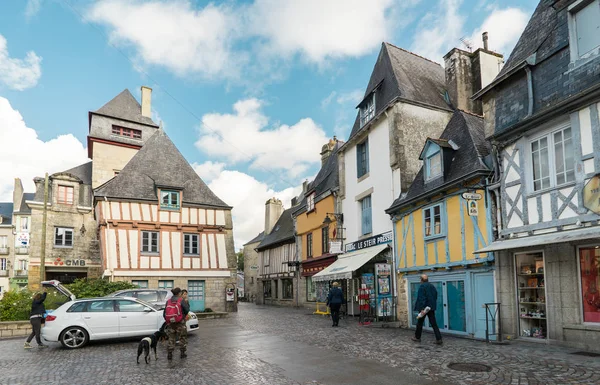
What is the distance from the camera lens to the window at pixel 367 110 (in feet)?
59.8

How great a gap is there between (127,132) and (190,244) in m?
10.6

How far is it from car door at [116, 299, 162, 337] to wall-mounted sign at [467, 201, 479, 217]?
8.27 metres

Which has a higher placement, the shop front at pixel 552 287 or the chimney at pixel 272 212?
the chimney at pixel 272 212

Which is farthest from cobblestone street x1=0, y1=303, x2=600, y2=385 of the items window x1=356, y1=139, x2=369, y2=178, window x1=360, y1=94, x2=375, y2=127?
window x1=360, y1=94, x2=375, y2=127

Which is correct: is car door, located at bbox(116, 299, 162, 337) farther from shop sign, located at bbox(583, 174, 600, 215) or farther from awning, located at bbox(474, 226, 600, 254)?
shop sign, located at bbox(583, 174, 600, 215)

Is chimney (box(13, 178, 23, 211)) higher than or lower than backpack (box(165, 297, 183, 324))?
higher

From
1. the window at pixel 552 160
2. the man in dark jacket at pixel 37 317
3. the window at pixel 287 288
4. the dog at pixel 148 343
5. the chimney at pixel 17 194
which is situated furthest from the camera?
the chimney at pixel 17 194

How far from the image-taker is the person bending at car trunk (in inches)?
332

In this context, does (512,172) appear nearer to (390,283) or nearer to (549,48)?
(549,48)

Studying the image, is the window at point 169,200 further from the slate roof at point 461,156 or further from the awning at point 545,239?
the awning at point 545,239

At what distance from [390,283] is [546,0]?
940cm

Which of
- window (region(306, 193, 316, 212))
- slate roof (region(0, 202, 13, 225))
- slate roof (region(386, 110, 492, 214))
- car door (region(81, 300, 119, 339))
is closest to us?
car door (region(81, 300, 119, 339))

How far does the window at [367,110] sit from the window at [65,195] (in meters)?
17.4

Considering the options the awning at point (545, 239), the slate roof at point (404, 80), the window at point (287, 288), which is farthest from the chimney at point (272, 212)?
the awning at point (545, 239)
